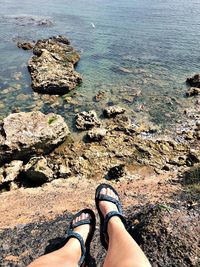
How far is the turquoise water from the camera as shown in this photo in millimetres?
21609

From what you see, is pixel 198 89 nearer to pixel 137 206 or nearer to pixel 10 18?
pixel 137 206

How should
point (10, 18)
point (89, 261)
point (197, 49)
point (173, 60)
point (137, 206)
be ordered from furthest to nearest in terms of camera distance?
point (10, 18) → point (197, 49) → point (173, 60) → point (137, 206) → point (89, 261)

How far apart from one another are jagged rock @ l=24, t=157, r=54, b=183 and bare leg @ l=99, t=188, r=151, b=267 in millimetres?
7885

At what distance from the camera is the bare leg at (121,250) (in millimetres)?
4898

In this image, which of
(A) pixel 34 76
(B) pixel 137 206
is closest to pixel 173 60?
(A) pixel 34 76

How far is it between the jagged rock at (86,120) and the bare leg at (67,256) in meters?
11.3

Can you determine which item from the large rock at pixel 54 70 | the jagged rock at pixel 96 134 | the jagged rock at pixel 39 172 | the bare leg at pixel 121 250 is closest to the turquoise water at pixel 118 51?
the large rock at pixel 54 70

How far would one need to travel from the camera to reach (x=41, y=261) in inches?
205

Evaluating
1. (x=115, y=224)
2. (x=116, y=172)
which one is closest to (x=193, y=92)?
(x=116, y=172)

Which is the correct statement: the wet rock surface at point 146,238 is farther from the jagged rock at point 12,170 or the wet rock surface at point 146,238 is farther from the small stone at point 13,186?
the jagged rock at point 12,170

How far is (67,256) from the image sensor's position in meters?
5.83

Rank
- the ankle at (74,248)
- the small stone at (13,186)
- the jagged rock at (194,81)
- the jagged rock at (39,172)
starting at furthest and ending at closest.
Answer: the jagged rock at (194,81), the jagged rock at (39,172), the small stone at (13,186), the ankle at (74,248)

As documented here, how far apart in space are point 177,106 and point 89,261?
16.2 metres

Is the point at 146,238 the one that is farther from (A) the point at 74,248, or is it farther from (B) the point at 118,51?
(B) the point at 118,51
